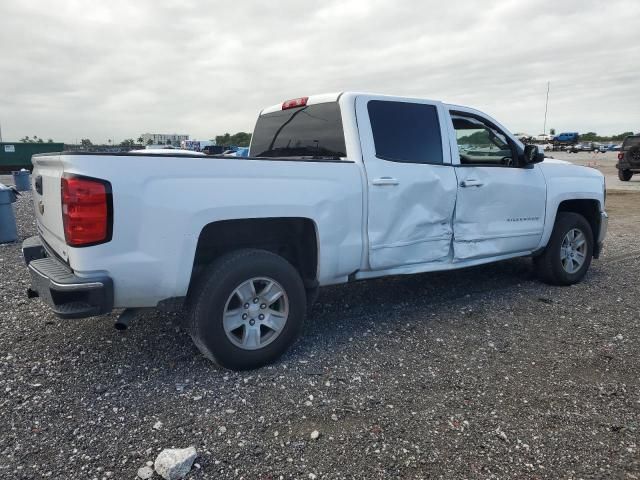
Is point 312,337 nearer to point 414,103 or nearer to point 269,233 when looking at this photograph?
point 269,233

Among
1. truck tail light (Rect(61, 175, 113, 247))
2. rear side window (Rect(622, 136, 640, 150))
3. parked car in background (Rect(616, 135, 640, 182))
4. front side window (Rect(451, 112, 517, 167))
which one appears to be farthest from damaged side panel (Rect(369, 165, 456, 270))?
rear side window (Rect(622, 136, 640, 150))

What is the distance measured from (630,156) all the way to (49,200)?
22.6 metres

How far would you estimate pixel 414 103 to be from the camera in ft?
13.9

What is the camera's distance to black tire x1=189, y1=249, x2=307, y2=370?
307 centimetres

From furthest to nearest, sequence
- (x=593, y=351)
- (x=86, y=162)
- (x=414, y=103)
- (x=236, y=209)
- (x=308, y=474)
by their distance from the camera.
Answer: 1. (x=414, y=103)
2. (x=593, y=351)
3. (x=236, y=209)
4. (x=86, y=162)
5. (x=308, y=474)

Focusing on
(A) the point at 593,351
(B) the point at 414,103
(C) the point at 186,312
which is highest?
(B) the point at 414,103

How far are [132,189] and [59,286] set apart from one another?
0.68 metres

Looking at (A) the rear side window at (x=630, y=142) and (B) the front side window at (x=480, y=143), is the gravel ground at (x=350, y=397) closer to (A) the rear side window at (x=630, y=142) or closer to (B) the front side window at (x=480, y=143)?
(B) the front side window at (x=480, y=143)

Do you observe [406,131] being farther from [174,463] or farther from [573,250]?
[174,463]

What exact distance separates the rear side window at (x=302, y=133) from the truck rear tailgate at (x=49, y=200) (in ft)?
6.63

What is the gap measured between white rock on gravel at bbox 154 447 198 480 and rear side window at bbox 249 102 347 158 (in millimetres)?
2434

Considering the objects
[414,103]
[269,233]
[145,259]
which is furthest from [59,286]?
[414,103]

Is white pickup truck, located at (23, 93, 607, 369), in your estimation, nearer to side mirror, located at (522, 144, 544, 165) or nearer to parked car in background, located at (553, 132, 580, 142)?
side mirror, located at (522, 144, 544, 165)

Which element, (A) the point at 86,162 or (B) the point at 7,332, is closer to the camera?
(A) the point at 86,162
